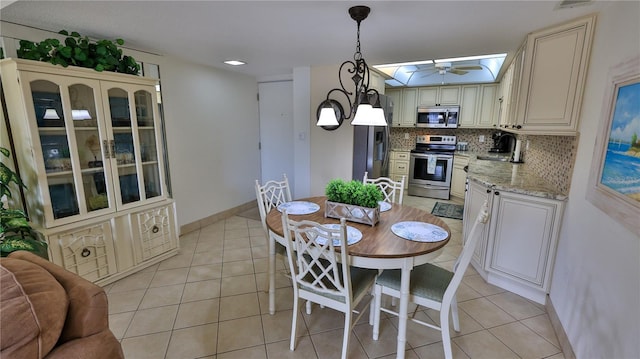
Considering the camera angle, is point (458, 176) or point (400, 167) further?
point (400, 167)

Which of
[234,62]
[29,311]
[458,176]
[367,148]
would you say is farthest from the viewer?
[458,176]

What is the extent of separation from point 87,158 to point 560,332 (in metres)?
3.77

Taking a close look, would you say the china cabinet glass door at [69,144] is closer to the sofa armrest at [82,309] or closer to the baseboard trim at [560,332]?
the sofa armrest at [82,309]

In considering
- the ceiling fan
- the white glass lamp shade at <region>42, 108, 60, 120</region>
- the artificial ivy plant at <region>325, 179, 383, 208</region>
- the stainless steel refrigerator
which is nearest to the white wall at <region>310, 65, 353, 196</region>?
the stainless steel refrigerator

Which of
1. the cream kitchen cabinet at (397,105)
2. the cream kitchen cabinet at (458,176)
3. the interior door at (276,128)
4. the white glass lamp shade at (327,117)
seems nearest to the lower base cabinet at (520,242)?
the white glass lamp shade at (327,117)

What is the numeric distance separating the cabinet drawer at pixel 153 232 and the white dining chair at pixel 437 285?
2244mm

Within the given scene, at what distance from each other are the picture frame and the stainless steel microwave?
3563 millimetres

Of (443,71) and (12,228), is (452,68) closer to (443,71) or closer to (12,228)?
(443,71)

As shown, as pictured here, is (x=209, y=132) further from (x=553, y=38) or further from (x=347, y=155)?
(x=553, y=38)

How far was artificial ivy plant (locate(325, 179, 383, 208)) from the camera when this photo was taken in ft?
6.28

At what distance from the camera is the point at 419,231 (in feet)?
5.93

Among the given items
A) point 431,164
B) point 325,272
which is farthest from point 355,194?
point 431,164

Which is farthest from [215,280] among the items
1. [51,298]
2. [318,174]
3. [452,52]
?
[452,52]

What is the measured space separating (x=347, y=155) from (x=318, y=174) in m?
0.51
